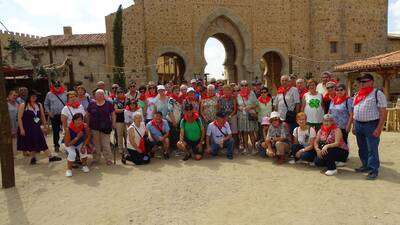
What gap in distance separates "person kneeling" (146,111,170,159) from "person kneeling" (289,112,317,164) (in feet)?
9.69

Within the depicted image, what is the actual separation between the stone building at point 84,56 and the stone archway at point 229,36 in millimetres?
5791

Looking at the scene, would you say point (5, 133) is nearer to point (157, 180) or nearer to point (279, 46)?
point (157, 180)

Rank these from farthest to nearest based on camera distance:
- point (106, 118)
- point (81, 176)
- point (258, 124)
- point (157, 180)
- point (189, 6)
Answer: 1. point (189, 6)
2. point (258, 124)
3. point (106, 118)
4. point (81, 176)
5. point (157, 180)

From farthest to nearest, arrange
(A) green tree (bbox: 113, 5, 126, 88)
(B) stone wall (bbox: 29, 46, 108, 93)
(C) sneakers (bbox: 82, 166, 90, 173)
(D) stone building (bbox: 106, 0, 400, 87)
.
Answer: (B) stone wall (bbox: 29, 46, 108, 93) < (D) stone building (bbox: 106, 0, 400, 87) < (A) green tree (bbox: 113, 5, 126, 88) < (C) sneakers (bbox: 82, 166, 90, 173)

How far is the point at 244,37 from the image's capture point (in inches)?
859

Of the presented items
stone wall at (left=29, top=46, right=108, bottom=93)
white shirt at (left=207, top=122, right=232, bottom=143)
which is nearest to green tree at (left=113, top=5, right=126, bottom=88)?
stone wall at (left=29, top=46, right=108, bottom=93)

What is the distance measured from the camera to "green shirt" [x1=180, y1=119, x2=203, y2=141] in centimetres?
798

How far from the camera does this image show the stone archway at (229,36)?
836 inches

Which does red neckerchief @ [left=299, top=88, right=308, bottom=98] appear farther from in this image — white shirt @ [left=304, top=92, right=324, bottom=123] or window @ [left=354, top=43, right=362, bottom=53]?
window @ [left=354, top=43, right=362, bottom=53]

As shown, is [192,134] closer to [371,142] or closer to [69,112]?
[69,112]

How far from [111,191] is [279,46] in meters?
19.2

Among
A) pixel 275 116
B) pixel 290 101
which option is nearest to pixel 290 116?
pixel 290 101

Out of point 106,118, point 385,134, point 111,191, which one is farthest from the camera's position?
point 385,134

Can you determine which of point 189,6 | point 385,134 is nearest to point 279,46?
point 189,6
